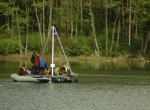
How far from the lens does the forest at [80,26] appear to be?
87.9 meters

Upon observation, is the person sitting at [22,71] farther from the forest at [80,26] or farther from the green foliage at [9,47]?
the green foliage at [9,47]

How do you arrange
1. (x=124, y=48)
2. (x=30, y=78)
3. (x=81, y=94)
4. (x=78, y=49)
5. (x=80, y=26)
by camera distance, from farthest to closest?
(x=80, y=26)
(x=78, y=49)
(x=124, y=48)
(x=30, y=78)
(x=81, y=94)

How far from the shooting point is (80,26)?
96.4 metres

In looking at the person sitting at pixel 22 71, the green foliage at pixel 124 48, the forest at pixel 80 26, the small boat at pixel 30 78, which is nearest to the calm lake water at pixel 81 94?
the small boat at pixel 30 78

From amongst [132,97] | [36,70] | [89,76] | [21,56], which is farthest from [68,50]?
[132,97]

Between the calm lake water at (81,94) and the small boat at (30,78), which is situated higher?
the small boat at (30,78)

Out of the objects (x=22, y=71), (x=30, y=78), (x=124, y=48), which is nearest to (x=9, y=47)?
(x=124, y=48)

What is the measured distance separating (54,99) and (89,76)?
18.0m

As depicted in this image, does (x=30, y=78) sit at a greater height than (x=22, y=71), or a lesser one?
lesser

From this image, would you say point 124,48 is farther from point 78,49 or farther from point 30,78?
point 30,78

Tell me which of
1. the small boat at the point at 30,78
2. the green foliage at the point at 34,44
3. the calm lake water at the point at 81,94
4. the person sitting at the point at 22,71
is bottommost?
the calm lake water at the point at 81,94

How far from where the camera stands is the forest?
289 feet

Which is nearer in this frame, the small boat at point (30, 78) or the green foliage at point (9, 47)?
the small boat at point (30, 78)

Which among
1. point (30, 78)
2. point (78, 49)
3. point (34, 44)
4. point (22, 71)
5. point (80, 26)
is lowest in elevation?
point (30, 78)
